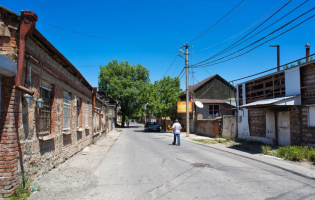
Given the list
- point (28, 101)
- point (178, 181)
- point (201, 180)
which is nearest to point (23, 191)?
point (28, 101)

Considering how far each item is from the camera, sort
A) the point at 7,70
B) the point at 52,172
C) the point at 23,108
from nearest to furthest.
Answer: the point at 7,70 → the point at 23,108 → the point at 52,172

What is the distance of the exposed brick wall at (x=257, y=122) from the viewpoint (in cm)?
1523

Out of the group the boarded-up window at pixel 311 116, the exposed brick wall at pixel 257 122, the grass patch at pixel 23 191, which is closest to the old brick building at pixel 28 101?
the grass patch at pixel 23 191

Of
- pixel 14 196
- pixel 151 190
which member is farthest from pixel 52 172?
pixel 151 190

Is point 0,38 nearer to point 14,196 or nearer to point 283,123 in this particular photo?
point 14,196

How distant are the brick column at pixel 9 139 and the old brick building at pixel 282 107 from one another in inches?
393

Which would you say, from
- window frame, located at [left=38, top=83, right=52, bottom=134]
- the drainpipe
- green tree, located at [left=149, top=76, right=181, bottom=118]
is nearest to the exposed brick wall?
window frame, located at [left=38, top=83, right=52, bottom=134]

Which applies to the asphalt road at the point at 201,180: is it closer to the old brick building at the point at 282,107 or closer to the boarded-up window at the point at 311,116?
the boarded-up window at the point at 311,116

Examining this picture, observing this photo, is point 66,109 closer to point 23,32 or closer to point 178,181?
point 23,32

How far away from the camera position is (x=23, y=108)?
17.8 ft

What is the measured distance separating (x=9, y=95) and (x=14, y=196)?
2.03 meters

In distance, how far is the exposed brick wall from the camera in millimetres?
15227

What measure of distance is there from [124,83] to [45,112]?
40645 mm

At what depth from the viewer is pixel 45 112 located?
24.0ft
